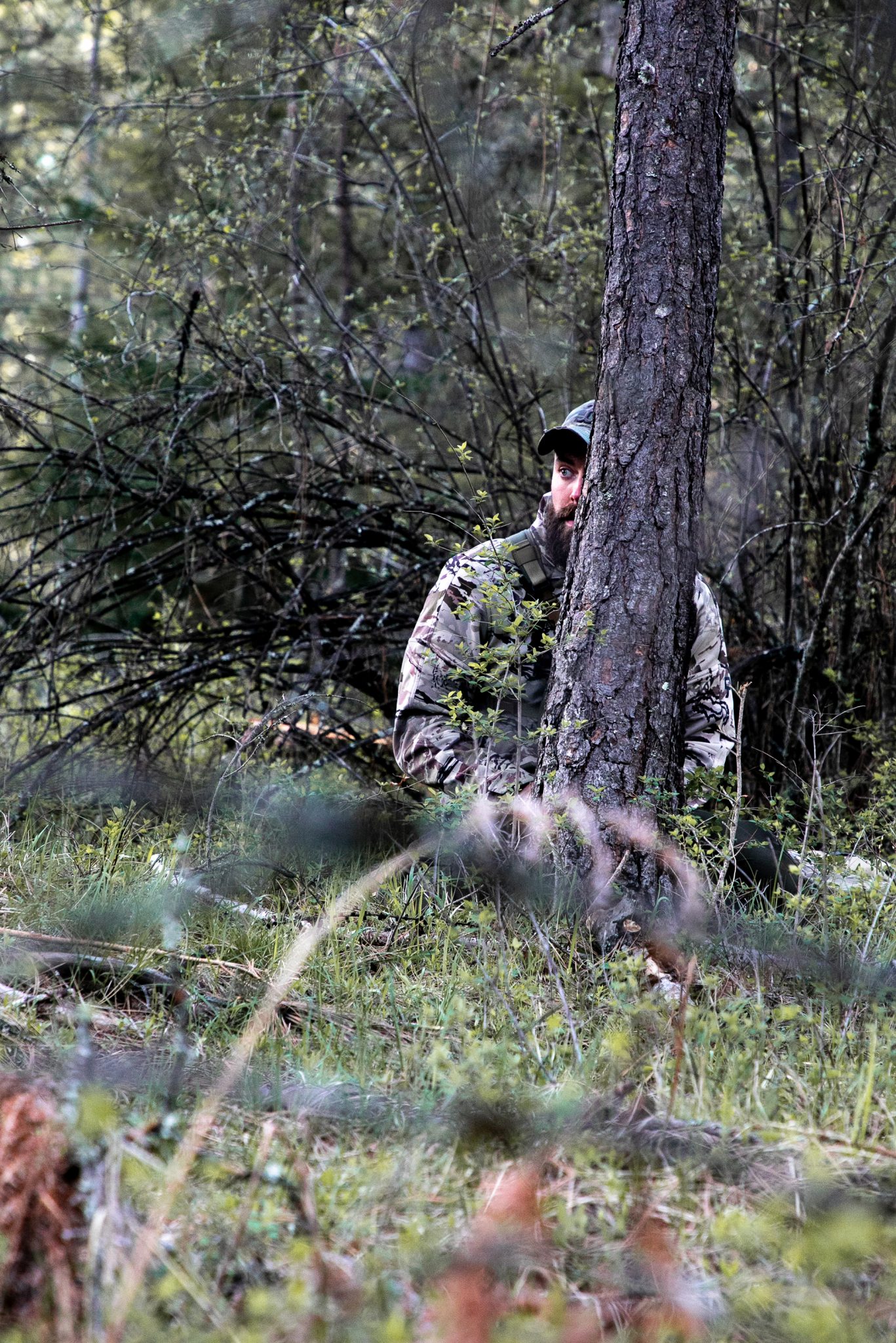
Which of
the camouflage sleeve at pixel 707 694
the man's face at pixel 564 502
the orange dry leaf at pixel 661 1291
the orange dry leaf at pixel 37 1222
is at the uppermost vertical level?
the man's face at pixel 564 502

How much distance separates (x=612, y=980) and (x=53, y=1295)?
137 cm

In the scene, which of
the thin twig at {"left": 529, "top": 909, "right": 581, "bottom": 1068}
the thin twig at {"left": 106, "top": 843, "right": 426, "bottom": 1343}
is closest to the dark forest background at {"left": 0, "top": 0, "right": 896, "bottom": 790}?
the thin twig at {"left": 106, "top": 843, "right": 426, "bottom": 1343}

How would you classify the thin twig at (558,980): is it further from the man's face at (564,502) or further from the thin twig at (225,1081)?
the man's face at (564,502)

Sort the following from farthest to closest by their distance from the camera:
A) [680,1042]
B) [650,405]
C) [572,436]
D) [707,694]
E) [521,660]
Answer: [707,694], [572,436], [521,660], [650,405], [680,1042]

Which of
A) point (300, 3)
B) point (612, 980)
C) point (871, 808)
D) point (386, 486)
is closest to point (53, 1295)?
point (612, 980)

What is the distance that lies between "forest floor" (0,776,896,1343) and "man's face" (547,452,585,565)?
1.28 metres

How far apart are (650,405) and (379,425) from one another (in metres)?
2.62

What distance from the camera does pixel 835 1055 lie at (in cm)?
226

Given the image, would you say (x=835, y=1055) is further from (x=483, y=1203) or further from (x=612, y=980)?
(x=483, y=1203)

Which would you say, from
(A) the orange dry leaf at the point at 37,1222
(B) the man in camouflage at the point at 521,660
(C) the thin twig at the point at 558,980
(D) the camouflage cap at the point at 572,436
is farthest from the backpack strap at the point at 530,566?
(A) the orange dry leaf at the point at 37,1222

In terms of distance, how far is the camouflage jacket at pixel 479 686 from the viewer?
11.9 feet

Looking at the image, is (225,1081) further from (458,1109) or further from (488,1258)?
(488,1258)

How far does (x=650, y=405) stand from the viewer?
9.62 feet

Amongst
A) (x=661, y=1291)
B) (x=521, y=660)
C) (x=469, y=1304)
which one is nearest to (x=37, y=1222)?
(x=469, y=1304)
